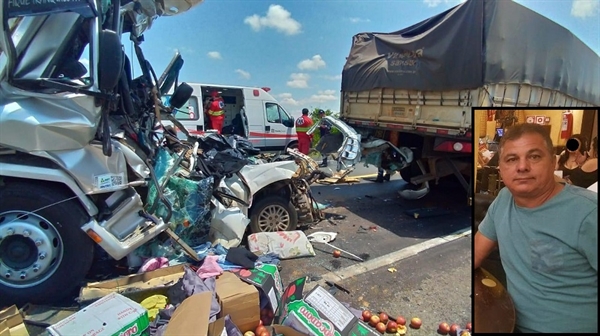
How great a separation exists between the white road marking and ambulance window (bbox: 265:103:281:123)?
6.47m

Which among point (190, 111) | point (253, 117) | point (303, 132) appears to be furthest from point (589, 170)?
point (253, 117)

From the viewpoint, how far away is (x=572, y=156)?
91 centimetres

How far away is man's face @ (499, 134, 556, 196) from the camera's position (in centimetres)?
94

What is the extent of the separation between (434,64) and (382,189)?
2912 millimetres

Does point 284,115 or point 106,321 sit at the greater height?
point 284,115

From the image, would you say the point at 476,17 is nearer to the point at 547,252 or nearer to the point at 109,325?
the point at 547,252

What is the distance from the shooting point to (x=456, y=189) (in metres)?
6.82

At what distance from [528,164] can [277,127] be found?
9.13 metres

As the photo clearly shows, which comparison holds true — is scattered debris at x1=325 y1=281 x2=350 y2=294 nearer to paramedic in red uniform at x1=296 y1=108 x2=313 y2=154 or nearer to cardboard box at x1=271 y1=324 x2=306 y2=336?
cardboard box at x1=271 y1=324 x2=306 y2=336

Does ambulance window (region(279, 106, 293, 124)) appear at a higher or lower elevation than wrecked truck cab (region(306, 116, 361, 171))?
higher

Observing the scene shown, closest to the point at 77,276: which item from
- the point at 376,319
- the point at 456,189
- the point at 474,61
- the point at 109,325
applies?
the point at 109,325

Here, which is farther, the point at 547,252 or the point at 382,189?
the point at 382,189

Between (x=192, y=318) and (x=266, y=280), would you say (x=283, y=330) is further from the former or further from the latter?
(x=192, y=318)

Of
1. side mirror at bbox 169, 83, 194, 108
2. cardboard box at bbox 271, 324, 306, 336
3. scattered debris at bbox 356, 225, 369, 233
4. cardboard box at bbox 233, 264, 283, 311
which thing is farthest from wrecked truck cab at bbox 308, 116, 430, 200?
cardboard box at bbox 271, 324, 306, 336
